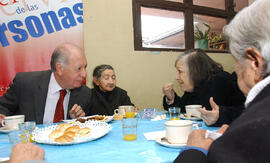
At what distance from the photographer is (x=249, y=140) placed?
417mm

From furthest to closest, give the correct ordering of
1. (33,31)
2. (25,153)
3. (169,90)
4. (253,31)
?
(33,31) → (169,90) → (25,153) → (253,31)

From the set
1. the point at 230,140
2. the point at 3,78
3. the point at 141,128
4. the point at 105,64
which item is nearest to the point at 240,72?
the point at 230,140

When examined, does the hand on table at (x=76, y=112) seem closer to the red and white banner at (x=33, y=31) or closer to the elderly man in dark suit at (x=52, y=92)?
the elderly man in dark suit at (x=52, y=92)

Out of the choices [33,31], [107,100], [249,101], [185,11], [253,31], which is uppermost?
[185,11]

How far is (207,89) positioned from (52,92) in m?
1.32

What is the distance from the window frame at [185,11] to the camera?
2864 millimetres

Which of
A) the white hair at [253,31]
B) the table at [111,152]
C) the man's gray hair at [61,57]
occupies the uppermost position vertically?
the man's gray hair at [61,57]

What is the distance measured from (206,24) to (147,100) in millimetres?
1688

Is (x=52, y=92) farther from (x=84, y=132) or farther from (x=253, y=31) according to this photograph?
(x=253, y=31)

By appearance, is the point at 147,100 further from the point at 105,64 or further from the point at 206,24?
→ the point at 206,24

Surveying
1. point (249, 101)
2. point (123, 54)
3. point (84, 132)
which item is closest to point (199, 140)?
point (249, 101)

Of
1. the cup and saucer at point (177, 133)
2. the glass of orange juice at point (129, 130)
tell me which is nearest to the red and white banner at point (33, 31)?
the glass of orange juice at point (129, 130)

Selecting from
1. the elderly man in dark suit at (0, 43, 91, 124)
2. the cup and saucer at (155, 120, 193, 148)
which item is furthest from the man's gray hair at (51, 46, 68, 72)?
the cup and saucer at (155, 120, 193, 148)

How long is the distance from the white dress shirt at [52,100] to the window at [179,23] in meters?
1.28
